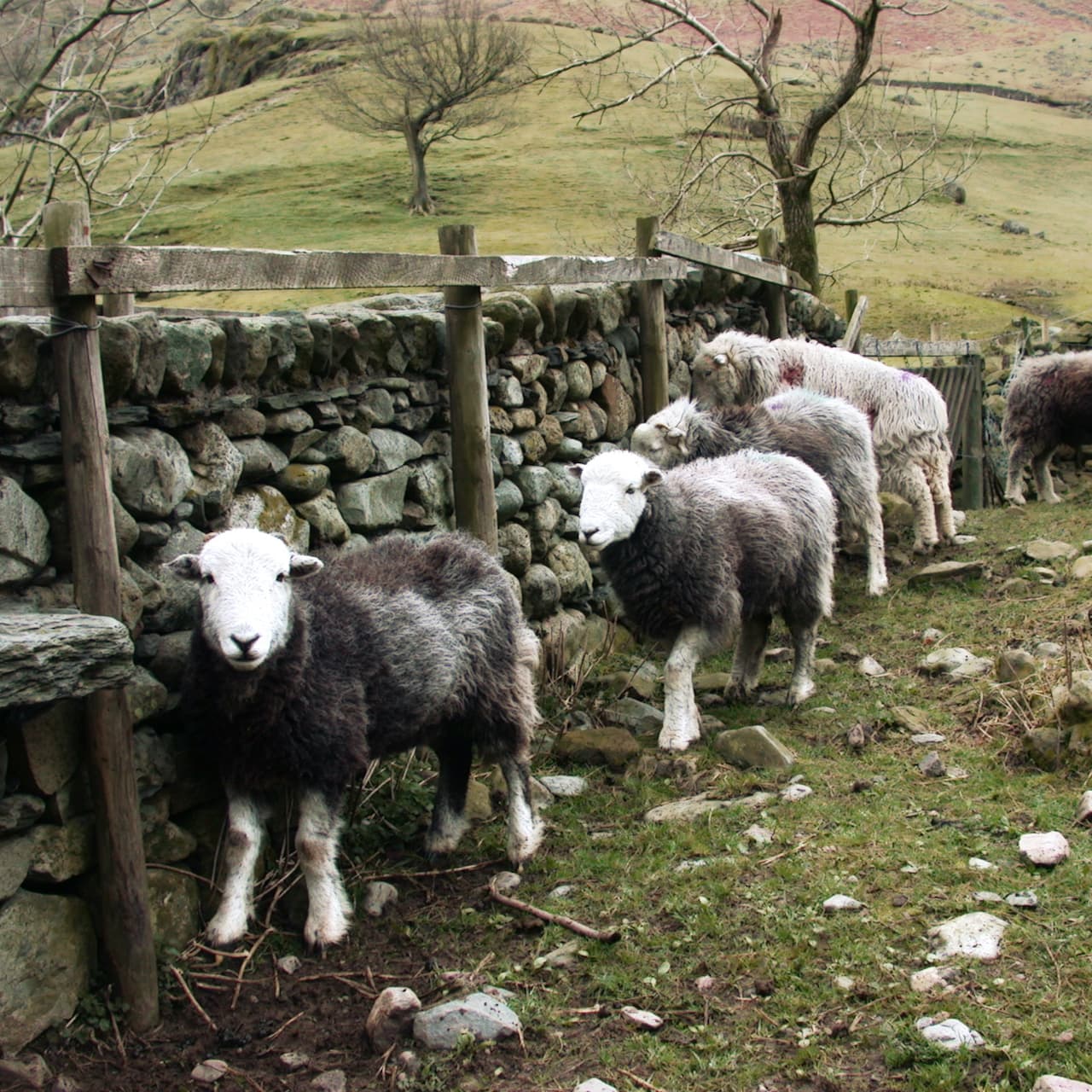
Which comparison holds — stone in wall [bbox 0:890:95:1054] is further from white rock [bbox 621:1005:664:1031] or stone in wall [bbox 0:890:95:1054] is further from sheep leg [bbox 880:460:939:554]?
sheep leg [bbox 880:460:939:554]

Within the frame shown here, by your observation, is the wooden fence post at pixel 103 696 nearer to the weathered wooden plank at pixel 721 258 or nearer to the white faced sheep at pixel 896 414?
the weathered wooden plank at pixel 721 258

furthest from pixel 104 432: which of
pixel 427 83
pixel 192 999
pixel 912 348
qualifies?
pixel 427 83

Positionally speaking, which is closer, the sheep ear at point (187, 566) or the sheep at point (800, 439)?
the sheep ear at point (187, 566)

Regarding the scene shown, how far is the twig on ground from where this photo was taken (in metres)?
3.76

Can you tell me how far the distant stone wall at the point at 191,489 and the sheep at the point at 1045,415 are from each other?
817 cm

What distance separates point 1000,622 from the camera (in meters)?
7.62

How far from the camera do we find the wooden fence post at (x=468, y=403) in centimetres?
595

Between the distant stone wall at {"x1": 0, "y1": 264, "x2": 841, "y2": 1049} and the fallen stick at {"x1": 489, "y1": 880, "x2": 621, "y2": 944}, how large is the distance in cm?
108

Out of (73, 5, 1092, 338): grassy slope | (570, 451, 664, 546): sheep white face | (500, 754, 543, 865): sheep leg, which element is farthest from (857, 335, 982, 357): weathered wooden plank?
(500, 754, 543, 865): sheep leg

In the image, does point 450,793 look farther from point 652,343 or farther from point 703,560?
point 652,343

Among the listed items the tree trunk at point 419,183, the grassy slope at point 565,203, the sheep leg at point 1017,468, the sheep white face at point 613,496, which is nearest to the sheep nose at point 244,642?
the sheep white face at point 613,496

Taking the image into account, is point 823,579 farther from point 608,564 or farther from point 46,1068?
point 46,1068

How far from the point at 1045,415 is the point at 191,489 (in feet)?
37.7

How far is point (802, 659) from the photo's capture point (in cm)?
686
